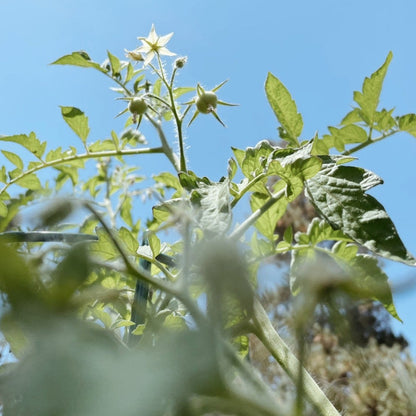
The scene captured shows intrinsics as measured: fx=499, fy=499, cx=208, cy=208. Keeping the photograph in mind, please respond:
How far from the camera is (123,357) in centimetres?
12

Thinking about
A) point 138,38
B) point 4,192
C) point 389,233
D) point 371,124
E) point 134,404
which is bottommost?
point 134,404

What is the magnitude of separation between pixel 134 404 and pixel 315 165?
0.43 metres

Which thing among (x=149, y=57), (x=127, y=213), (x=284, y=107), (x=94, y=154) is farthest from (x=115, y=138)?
(x=127, y=213)

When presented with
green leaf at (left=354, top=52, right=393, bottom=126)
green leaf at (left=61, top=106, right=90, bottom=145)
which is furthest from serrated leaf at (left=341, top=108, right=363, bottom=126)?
green leaf at (left=61, top=106, right=90, bottom=145)

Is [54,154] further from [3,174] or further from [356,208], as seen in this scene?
[356,208]

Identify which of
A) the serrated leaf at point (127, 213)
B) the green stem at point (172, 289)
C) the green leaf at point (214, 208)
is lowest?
the green stem at point (172, 289)

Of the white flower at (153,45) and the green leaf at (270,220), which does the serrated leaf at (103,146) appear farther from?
the green leaf at (270,220)

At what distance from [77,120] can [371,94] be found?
466mm

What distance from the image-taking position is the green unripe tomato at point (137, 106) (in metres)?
0.79

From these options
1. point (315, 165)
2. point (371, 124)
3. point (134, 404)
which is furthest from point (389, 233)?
point (134, 404)

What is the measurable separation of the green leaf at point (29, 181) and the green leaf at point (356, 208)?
55 centimetres

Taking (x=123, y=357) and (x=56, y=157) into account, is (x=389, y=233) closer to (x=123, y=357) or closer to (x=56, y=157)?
(x=123, y=357)

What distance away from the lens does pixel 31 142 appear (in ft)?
2.76

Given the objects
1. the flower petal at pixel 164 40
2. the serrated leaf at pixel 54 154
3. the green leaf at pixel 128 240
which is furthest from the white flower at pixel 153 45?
the green leaf at pixel 128 240
